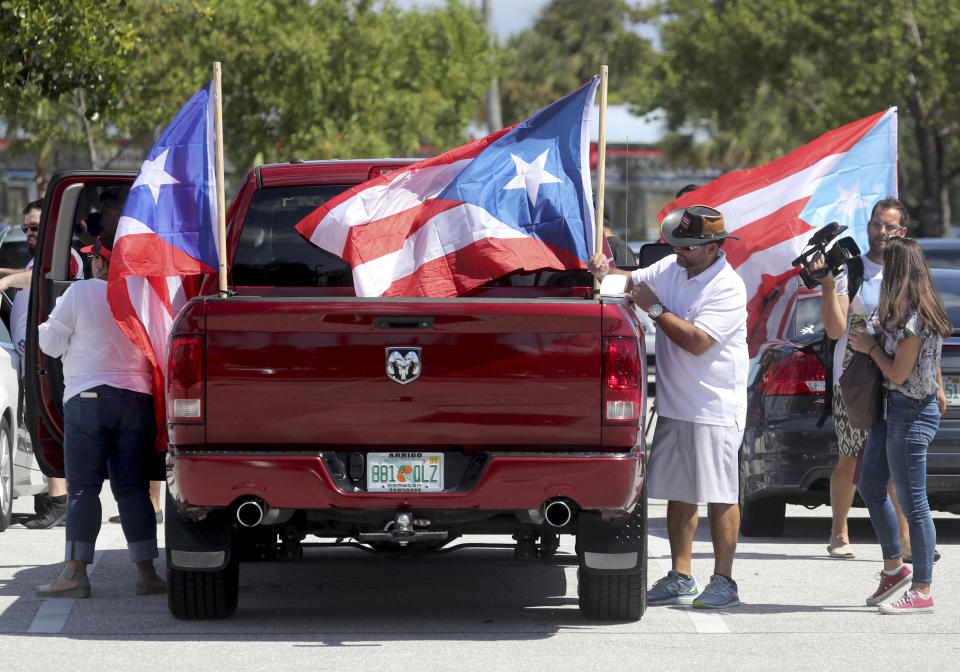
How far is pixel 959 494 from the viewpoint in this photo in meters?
9.65

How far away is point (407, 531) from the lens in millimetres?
6707

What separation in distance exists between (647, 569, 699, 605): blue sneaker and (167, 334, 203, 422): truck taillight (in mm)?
2495

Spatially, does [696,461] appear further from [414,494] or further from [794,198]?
[794,198]

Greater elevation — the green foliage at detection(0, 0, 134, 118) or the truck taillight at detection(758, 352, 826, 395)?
the green foliage at detection(0, 0, 134, 118)

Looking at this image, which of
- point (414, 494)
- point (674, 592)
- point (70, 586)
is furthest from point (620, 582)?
point (70, 586)

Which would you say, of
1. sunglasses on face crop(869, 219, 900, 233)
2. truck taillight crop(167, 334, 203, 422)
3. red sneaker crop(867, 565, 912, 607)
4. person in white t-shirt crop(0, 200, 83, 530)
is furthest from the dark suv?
person in white t-shirt crop(0, 200, 83, 530)

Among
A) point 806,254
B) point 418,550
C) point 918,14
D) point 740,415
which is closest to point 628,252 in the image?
point 806,254

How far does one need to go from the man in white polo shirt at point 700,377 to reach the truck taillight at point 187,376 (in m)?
2.08

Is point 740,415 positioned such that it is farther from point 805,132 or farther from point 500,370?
point 805,132

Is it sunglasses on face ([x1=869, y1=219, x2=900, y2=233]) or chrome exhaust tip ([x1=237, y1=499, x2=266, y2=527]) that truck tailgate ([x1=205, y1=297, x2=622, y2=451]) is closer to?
chrome exhaust tip ([x1=237, y1=499, x2=266, y2=527])

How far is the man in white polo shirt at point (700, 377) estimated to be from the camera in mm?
7523

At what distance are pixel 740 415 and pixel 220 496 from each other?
2.44m

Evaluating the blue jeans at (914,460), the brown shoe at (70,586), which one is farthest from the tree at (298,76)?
the blue jeans at (914,460)

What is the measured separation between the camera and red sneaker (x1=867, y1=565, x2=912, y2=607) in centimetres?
775
